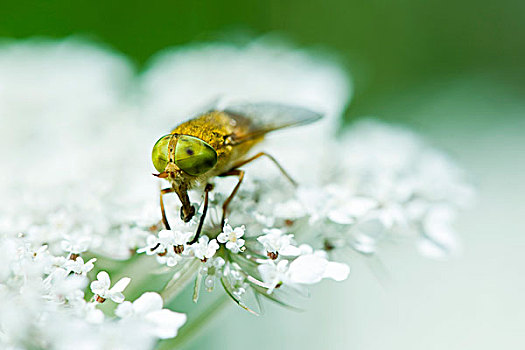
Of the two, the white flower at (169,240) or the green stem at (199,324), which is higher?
the white flower at (169,240)

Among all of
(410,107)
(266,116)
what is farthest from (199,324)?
(410,107)

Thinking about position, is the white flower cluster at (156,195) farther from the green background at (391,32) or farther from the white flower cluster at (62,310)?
the green background at (391,32)

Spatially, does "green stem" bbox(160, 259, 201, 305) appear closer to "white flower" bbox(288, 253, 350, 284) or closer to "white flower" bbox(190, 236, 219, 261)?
"white flower" bbox(190, 236, 219, 261)

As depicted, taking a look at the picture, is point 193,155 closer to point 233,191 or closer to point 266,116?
point 233,191

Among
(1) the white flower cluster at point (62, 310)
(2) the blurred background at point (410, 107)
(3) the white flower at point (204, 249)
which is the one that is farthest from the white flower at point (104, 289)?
(2) the blurred background at point (410, 107)

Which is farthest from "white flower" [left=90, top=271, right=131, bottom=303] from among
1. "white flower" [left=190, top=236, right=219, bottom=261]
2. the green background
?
the green background

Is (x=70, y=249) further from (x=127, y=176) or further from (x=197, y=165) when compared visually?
(x=127, y=176)

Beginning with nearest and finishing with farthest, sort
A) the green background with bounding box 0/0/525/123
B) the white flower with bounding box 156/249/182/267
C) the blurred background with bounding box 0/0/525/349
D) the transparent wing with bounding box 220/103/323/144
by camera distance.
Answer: the white flower with bounding box 156/249/182/267
the transparent wing with bounding box 220/103/323/144
the blurred background with bounding box 0/0/525/349
the green background with bounding box 0/0/525/123
